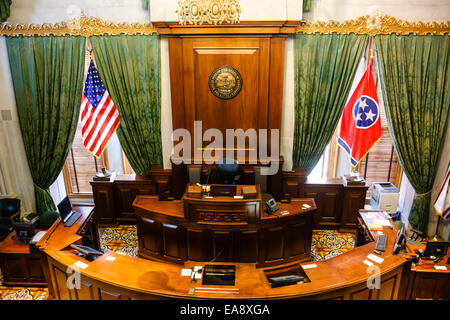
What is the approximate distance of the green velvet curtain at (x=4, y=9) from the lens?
5477 millimetres

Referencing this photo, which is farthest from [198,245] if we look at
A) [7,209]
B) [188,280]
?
[7,209]

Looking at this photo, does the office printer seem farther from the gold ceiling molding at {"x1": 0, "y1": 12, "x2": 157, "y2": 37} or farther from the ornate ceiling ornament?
the gold ceiling molding at {"x1": 0, "y1": 12, "x2": 157, "y2": 37}

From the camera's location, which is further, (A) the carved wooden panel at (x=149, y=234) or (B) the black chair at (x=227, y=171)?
(B) the black chair at (x=227, y=171)

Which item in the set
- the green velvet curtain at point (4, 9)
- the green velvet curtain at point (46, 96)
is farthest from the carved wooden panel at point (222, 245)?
the green velvet curtain at point (4, 9)

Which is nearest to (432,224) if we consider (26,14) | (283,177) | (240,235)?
(283,177)

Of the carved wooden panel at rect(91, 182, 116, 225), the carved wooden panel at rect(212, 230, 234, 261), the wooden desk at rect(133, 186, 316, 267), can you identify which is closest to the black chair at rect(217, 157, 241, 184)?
the wooden desk at rect(133, 186, 316, 267)

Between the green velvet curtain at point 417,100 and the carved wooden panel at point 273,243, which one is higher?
the green velvet curtain at point 417,100

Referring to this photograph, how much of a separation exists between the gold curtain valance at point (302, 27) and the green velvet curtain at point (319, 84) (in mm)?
136

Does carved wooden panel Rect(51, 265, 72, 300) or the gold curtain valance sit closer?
carved wooden panel Rect(51, 265, 72, 300)

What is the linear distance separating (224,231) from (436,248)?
9.53 ft

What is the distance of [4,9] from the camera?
549 cm

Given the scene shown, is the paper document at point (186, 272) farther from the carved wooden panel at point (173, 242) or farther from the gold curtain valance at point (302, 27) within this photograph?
the gold curtain valance at point (302, 27)

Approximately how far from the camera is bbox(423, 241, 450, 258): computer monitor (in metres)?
4.12

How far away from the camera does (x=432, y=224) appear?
6.21 metres
